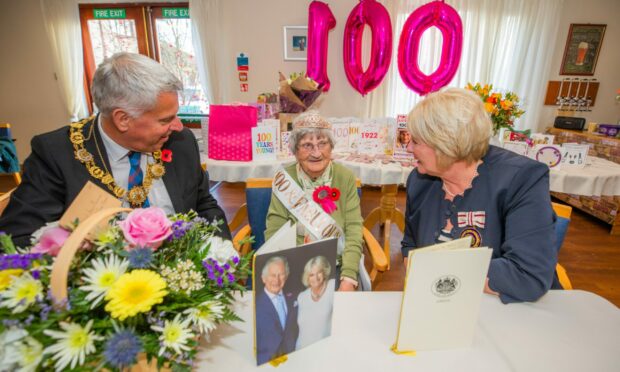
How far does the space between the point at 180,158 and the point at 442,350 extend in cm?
122

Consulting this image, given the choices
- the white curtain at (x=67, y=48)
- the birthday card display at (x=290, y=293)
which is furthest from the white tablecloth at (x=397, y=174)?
the white curtain at (x=67, y=48)

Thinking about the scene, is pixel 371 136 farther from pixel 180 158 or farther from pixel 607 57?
pixel 607 57

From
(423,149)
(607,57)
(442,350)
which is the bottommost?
(442,350)

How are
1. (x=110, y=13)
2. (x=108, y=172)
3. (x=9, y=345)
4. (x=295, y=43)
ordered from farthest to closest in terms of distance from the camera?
(x=110, y=13), (x=295, y=43), (x=108, y=172), (x=9, y=345)

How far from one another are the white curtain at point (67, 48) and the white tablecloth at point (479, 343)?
6.03 meters

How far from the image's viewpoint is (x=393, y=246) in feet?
10.2

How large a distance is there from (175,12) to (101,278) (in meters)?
5.47

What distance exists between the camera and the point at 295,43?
4.58 metres

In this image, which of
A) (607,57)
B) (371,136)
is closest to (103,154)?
(371,136)

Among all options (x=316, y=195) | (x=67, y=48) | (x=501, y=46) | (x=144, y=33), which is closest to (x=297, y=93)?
(x=316, y=195)

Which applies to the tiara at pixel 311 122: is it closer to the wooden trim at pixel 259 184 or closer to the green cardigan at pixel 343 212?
the green cardigan at pixel 343 212

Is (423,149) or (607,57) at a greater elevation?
(607,57)

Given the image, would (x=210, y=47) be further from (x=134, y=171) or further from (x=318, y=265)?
(x=318, y=265)

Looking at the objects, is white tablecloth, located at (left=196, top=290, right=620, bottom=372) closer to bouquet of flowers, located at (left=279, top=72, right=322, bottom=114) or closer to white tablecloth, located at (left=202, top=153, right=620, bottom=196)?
white tablecloth, located at (left=202, top=153, right=620, bottom=196)
